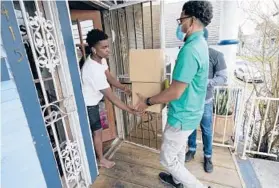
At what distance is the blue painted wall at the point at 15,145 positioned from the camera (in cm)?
102

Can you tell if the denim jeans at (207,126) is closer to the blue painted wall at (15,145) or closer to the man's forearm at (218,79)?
the man's forearm at (218,79)

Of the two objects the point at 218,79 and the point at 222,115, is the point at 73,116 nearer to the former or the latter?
the point at 218,79

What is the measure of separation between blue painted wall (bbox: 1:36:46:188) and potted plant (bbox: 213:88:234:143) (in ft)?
6.91

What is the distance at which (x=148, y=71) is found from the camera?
1.38 m

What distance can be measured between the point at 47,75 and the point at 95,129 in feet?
2.49

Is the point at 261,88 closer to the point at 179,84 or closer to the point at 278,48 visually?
the point at 278,48

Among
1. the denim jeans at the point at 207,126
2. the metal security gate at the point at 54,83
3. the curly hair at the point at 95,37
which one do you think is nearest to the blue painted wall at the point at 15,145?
the metal security gate at the point at 54,83

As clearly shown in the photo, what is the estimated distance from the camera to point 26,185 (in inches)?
46.6

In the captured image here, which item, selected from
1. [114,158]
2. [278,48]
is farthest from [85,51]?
[278,48]

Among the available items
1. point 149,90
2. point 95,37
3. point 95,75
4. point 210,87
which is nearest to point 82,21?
point 95,37

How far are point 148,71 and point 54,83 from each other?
0.73 metres

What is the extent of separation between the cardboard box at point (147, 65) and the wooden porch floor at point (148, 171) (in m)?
1.06

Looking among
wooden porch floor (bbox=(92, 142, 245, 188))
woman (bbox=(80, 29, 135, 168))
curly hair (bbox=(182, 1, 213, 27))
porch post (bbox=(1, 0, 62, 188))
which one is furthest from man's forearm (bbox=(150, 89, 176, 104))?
wooden porch floor (bbox=(92, 142, 245, 188))

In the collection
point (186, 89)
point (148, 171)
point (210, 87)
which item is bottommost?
point (148, 171)
